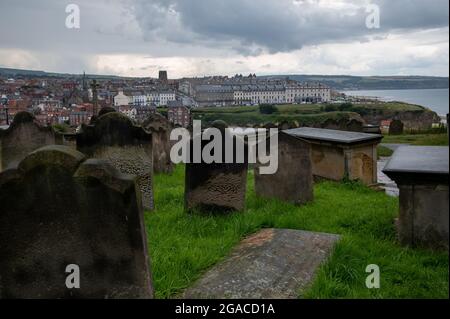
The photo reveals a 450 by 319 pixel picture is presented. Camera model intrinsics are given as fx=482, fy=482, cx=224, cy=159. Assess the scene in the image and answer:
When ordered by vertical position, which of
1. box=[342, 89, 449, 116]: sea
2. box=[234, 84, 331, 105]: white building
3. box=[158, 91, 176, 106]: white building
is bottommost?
box=[342, 89, 449, 116]: sea

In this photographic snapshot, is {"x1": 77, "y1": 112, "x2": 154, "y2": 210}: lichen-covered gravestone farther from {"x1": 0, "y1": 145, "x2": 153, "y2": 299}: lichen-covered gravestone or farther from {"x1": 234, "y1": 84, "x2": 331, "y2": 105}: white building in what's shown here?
{"x1": 234, "y1": 84, "x2": 331, "y2": 105}: white building

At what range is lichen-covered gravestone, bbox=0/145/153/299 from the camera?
3.98 metres

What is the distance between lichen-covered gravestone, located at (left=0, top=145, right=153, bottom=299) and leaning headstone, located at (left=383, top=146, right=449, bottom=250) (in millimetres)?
3284

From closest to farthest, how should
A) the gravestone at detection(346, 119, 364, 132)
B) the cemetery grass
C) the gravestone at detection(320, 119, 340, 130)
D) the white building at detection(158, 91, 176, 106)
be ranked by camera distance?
the cemetery grass < the gravestone at detection(346, 119, 364, 132) < the gravestone at detection(320, 119, 340, 130) < the white building at detection(158, 91, 176, 106)

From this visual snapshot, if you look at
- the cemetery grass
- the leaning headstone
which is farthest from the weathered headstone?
the leaning headstone

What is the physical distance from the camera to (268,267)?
17.2 ft

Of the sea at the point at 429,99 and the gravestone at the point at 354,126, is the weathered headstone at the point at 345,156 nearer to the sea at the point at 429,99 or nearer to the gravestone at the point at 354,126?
the sea at the point at 429,99

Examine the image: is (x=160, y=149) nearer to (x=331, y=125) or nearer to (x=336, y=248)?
(x=331, y=125)

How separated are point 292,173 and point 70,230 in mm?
5421

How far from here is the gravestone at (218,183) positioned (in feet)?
25.1

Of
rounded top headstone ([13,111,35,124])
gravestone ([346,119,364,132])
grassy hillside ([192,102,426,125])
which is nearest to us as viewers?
rounded top headstone ([13,111,35,124])

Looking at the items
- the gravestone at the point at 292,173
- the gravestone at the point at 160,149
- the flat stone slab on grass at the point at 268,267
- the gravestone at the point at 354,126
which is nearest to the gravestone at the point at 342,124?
the gravestone at the point at 354,126

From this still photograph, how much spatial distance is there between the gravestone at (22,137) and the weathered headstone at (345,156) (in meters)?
5.84

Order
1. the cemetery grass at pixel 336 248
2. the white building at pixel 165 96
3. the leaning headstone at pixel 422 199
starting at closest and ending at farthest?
the cemetery grass at pixel 336 248, the leaning headstone at pixel 422 199, the white building at pixel 165 96
